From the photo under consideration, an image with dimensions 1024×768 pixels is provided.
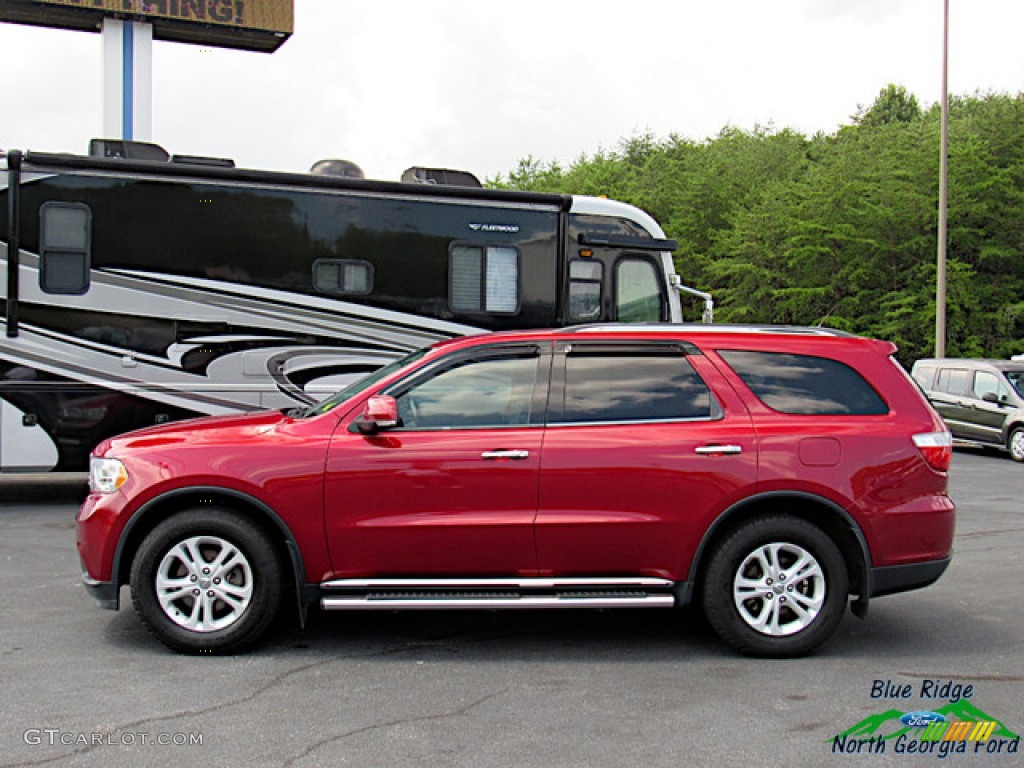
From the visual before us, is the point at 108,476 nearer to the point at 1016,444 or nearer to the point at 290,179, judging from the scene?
the point at 290,179

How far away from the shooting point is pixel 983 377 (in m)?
18.1

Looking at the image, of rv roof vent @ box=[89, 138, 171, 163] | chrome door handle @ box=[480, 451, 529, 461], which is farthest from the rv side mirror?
rv roof vent @ box=[89, 138, 171, 163]

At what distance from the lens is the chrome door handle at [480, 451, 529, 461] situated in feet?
18.4

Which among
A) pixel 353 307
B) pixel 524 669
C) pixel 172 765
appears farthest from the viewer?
pixel 353 307

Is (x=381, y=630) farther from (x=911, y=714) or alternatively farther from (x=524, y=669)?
(x=911, y=714)

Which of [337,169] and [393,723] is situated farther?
[337,169]

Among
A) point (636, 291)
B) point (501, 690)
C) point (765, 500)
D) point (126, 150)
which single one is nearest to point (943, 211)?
point (636, 291)

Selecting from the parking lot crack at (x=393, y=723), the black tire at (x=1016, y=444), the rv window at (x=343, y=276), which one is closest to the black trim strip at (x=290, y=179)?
the rv window at (x=343, y=276)

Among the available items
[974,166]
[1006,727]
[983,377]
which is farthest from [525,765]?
[974,166]

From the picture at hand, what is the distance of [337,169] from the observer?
11.4m

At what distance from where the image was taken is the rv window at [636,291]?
1184 centimetres

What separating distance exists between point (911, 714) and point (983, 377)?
14720 mm

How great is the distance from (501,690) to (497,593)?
0.61 metres

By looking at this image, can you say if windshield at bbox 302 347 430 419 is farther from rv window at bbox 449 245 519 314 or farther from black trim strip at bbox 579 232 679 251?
black trim strip at bbox 579 232 679 251
